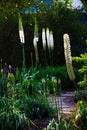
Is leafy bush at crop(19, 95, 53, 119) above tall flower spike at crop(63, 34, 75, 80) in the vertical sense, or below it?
below

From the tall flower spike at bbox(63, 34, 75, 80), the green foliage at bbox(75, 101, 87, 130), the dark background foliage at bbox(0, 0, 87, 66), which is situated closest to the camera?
the tall flower spike at bbox(63, 34, 75, 80)

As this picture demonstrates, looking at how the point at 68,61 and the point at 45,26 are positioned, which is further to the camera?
the point at 45,26

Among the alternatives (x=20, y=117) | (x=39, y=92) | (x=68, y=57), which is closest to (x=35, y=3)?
(x=39, y=92)

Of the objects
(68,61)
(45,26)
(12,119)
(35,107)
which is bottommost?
(45,26)

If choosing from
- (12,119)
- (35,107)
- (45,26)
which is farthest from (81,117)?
(45,26)

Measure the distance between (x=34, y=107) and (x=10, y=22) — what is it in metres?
10.6

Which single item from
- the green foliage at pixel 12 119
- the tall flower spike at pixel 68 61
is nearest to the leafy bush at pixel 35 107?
the green foliage at pixel 12 119

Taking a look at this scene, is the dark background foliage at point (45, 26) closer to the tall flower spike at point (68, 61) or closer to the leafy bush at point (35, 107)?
the leafy bush at point (35, 107)

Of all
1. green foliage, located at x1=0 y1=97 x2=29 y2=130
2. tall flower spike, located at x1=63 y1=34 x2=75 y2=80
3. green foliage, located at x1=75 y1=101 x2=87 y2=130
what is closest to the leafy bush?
green foliage, located at x1=0 y1=97 x2=29 y2=130

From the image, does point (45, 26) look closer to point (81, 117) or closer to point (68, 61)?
point (81, 117)

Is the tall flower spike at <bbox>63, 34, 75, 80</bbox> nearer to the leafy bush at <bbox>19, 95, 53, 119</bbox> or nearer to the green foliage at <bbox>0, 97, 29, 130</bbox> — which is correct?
the green foliage at <bbox>0, 97, 29, 130</bbox>

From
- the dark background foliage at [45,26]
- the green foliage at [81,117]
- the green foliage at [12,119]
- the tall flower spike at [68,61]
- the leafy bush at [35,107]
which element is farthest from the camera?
the dark background foliage at [45,26]

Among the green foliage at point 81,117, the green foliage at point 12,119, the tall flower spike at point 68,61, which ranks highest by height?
the tall flower spike at point 68,61

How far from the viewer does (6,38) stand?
18.0 metres
